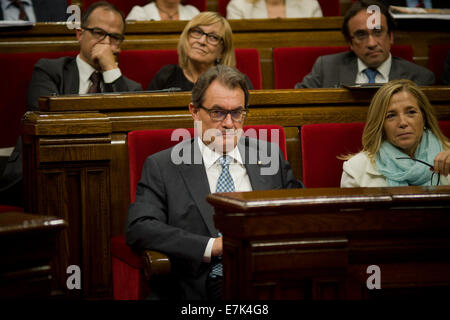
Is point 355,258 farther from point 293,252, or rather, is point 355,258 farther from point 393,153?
point 393,153

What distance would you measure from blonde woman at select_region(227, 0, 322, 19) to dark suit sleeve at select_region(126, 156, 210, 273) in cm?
96

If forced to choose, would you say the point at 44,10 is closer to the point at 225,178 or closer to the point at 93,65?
the point at 93,65

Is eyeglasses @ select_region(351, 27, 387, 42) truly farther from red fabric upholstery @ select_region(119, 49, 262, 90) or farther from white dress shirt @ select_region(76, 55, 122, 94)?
white dress shirt @ select_region(76, 55, 122, 94)

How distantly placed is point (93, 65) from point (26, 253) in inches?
32.8

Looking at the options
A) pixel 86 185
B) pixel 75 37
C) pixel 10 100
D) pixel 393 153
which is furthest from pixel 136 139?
pixel 75 37

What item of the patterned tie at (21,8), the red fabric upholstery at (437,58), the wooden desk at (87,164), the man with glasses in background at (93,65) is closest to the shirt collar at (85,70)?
the man with glasses in background at (93,65)

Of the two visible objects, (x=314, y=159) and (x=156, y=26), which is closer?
(x=314, y=159)

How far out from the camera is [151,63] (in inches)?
60.8

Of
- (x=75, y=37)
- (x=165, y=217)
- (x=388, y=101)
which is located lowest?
(x=165, y=217)

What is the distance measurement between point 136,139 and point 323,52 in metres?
0.73

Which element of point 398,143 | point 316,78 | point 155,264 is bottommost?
point 155,264

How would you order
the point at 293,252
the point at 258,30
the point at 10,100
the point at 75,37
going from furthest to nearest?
the point at 258,30, the point at 75,37, the point at 10,100, the point at 293,252

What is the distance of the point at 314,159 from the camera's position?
110cm

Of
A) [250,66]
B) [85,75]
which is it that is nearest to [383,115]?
[250,66]
